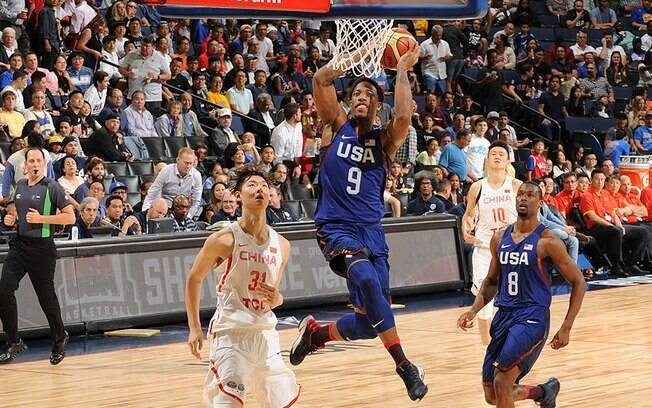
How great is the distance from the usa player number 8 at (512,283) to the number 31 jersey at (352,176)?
3.52ft

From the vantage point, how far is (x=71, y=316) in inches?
483

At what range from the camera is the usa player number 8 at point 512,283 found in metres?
7.34

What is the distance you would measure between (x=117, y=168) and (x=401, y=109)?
8.38 meters

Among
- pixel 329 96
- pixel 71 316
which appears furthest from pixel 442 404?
pixel 71 316

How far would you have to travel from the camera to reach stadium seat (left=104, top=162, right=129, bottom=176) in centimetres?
1541

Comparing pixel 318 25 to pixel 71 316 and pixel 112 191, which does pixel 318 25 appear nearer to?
pixel 112 191

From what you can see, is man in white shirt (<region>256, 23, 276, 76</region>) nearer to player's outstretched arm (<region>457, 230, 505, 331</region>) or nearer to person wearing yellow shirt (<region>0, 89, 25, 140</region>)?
person wearing yellow shirt (<region>0, 89, 25, 140</region>)

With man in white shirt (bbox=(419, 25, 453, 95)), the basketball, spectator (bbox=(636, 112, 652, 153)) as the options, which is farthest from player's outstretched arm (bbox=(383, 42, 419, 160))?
spectator (bbox=(636, 112, 652, 153))

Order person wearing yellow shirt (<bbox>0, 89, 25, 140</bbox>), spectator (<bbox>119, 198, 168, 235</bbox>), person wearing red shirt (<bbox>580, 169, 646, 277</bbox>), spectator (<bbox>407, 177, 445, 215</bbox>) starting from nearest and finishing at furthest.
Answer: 1. spectator (<bbox>119, 198, 168, 235</bbox>)
2. person wearing yellow shirt (<bbox>0, 89, 25, 140</bbox>)
3. spectator (<bbox>407, 177, 445, 215</bbox>)
4. person wearing red shirt (<bbox>580, 169, 646, 277</bbox>)

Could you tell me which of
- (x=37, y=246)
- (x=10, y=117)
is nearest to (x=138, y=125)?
(x=10, y=117)

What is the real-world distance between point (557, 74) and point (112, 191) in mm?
12925

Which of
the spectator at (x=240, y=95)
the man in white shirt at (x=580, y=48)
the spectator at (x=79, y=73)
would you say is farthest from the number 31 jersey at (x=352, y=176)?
the man in white shirt at (x=580, y=48)

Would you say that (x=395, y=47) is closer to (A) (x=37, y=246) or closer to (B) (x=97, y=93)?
(A) (x=37, y=246)

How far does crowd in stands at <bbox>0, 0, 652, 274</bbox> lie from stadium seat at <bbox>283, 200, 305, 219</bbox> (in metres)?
0.04
